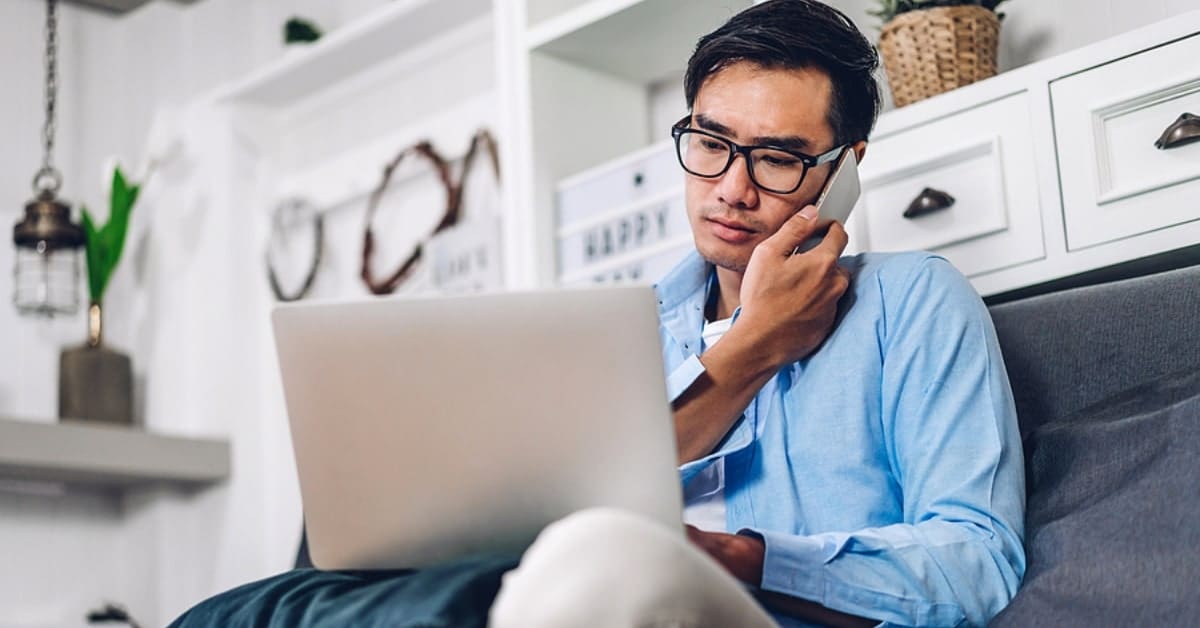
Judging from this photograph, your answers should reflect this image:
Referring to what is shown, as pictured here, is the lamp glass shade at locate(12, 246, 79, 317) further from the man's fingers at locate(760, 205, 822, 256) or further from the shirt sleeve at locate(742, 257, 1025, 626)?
the shirt sleeve at locate(742, 257, 1025, 626)

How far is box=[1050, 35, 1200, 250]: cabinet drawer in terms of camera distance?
1.74 meters

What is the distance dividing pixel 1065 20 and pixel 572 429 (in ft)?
4.66

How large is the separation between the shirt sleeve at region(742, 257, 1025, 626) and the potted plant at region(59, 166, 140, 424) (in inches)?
86.8

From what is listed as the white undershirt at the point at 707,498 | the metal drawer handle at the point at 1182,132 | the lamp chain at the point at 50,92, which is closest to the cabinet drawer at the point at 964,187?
the metal drawer handle at the point at 1182,132

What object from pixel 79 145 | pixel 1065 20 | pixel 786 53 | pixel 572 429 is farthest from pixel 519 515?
pixel 79 145

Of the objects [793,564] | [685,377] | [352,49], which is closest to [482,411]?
[793,564]

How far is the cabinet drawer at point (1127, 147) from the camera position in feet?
5.72

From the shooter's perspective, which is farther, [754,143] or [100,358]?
[100,358]

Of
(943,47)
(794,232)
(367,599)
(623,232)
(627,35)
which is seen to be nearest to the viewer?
(367,599)

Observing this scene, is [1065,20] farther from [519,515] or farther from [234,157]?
[234,157]

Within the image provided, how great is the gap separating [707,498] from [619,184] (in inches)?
37.5

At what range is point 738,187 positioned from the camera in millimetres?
1672

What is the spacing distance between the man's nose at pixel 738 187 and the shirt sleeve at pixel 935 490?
7.9 inches

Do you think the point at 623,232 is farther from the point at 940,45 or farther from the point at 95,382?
the point at 95,382
